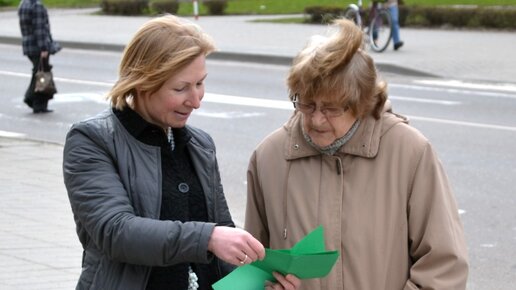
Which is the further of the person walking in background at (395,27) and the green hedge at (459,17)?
the green hedge at (459,17)

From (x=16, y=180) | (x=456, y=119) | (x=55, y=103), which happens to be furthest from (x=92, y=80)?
(x=16, y=180)

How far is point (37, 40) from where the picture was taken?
49.5ft

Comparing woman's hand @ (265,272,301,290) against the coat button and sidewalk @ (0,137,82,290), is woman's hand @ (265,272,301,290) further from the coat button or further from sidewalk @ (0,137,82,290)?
sidewalk @ (0,137,82,290)

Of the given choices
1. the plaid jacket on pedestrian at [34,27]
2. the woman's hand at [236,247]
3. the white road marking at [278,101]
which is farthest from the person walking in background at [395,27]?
the woman's hand at [236,247]

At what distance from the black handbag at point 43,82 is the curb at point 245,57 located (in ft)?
7.55

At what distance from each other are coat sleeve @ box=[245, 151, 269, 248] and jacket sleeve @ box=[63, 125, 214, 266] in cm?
54

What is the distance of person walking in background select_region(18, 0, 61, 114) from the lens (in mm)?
14898

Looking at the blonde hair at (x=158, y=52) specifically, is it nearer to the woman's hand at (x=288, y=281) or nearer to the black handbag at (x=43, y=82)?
the woman's hand at (x=288, y=281)

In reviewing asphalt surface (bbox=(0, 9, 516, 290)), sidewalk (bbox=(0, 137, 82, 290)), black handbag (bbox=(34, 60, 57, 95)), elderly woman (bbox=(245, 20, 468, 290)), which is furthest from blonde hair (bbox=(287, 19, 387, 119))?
black handbag (bbox=(34, 60, 57, 95))

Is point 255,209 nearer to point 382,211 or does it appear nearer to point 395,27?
point 382,211

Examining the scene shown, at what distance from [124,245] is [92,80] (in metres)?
16.3

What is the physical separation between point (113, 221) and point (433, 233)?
0.93 m

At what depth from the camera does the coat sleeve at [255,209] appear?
355 cm

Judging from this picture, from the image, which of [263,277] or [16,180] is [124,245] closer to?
[263,277]
